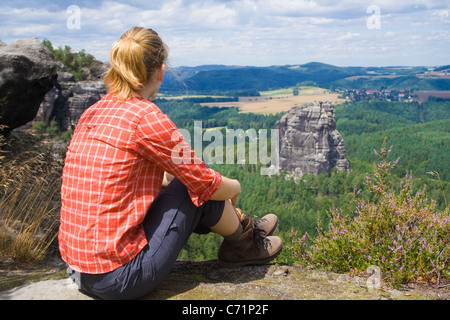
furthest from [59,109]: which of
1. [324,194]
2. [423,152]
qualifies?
[423,152]

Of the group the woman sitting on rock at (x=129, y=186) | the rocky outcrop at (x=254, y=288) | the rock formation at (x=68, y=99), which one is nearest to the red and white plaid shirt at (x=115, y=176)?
the woman sitting on rock at (x=129, y=186)

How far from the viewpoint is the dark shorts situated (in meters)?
2.41

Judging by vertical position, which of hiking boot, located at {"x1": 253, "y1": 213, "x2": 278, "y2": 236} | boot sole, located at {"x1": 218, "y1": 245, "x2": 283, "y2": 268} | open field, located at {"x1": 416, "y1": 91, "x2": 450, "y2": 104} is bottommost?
boot sole, located at {"x1": 218, "y1": 245, "x2": 283, "y2": 268}

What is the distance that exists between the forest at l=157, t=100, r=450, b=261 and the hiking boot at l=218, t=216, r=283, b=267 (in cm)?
2905

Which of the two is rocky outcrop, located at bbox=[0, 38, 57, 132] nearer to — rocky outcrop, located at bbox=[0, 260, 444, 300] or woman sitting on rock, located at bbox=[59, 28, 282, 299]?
rocky outcrop, located at bbox=[0, 260, 444, 300]

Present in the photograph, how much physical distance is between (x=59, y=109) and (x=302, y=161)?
5916cm

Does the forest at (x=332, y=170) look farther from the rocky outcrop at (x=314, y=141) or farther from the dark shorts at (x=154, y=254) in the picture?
the dark shorts at (x=154, y=254)

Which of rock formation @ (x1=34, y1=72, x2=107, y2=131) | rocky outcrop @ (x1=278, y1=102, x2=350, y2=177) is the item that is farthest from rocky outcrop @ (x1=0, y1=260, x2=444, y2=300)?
rocky outcrop @ (x1=278, y1=102, x2=350, y2=177)

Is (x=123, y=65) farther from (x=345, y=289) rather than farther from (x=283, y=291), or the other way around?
(x=345, y=289)

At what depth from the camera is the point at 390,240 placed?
3160mm

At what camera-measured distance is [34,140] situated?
6773 mm

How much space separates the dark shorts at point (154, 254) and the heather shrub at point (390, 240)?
4.50 feet

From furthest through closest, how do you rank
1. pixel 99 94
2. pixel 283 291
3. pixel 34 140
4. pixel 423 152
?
pixel 423 152 → pixel 99 94 → pixel 34 140 → pixel 283 291

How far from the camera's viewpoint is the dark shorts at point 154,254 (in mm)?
2410
